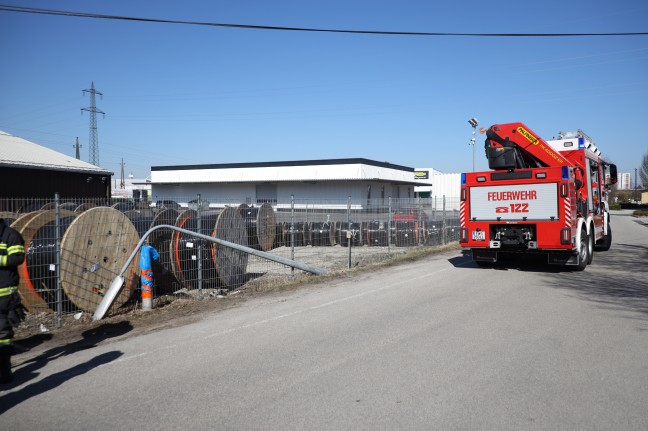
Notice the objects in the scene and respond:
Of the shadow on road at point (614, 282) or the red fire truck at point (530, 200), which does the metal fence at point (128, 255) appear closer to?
the red fire truck at point (530, 200)

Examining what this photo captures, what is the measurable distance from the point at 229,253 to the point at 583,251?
353 inches

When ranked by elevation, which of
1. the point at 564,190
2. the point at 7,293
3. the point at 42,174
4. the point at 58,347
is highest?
the point at 42,174

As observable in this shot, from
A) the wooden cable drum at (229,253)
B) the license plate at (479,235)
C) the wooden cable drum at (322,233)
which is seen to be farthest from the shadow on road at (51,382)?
the wooden cable drum at (322,233)

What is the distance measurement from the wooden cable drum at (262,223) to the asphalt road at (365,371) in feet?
21.3

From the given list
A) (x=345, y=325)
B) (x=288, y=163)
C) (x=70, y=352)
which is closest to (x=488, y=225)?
(x=345, y=325)

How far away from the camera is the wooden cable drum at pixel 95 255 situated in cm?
795

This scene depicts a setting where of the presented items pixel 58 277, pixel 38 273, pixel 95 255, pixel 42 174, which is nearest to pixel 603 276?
pixel 95 255

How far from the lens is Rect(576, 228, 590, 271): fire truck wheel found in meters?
12.4

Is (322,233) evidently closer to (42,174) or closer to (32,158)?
(42,174)

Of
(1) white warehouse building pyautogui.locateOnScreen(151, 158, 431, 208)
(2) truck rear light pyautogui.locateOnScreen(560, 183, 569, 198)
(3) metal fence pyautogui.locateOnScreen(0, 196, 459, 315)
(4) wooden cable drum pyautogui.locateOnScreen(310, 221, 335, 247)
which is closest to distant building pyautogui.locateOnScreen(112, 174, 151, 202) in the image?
(1) white warehouse building pyautogui.locateOnScreen(151, 158, 431, 208)

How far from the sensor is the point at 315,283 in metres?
11.4

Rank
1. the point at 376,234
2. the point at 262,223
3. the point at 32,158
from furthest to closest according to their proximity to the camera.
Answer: the point at 32,158 → the point at 376,234 → the point at 262,223

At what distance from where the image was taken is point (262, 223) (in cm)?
1631

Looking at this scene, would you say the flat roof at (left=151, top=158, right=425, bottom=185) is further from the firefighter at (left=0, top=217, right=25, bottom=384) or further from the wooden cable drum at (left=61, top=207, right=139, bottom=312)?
the firefighter at (left=0, top=217, right=25, bottom=384)
